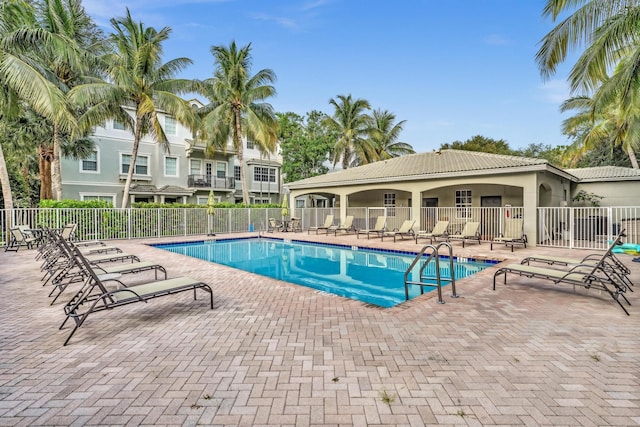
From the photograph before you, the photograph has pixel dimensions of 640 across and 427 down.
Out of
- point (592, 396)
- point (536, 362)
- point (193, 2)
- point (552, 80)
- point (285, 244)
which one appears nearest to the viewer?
point (592, 396)

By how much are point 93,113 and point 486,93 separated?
2512 centimetres

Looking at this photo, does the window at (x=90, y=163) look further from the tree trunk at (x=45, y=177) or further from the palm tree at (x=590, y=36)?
the palm tree at (x=590, y=36)

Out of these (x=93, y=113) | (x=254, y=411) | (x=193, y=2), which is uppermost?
(x=193, y=2)

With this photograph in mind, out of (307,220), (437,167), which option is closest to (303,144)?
(307,220)

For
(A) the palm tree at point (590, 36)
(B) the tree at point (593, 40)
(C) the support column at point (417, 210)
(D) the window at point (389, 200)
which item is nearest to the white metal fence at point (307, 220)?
(C) the support column at point (417, 210)

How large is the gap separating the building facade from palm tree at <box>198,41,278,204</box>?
2.67 metres

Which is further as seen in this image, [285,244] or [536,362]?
[285,244]

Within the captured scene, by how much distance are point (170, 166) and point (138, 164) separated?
7.68 feet

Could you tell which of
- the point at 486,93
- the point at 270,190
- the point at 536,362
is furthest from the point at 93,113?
the point at 486,93

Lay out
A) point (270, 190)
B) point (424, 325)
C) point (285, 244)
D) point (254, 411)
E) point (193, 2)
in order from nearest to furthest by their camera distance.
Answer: point (254, 411) → point (424, 325) → point (193, 2) → point (285, 244) → point (270, 190)

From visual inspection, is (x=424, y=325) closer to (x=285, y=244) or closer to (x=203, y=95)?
(x=285, y=244)

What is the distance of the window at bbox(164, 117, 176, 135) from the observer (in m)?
25.9

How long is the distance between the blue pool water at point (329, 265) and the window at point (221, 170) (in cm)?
1371

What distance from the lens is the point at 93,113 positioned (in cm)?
1708
